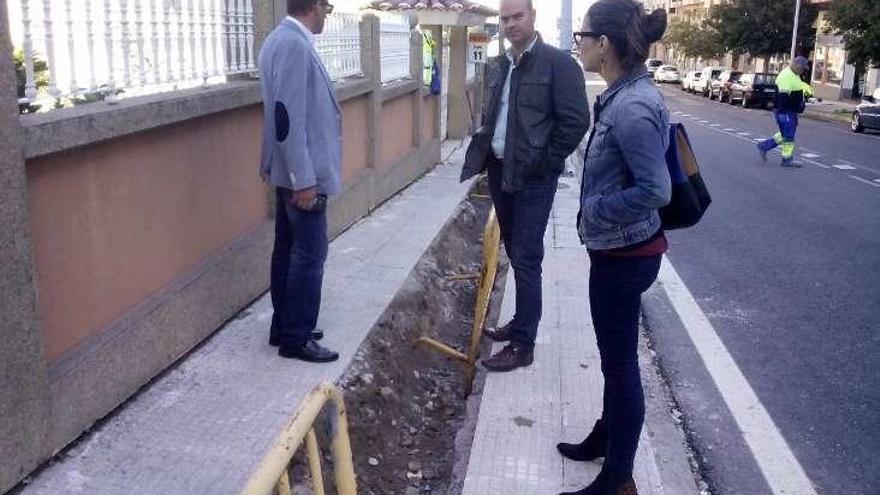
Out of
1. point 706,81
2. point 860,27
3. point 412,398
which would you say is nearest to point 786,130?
point 412,398

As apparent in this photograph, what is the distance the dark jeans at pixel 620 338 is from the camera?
10.3 ft

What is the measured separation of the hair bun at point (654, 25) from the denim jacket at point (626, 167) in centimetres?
13

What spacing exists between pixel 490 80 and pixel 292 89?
1312 millimetres

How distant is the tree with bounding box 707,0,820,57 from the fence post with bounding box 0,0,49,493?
43.9 meters

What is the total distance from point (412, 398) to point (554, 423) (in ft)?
3.48

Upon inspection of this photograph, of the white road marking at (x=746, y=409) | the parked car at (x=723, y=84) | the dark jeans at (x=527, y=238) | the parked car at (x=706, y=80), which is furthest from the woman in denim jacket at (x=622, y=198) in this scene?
the parked car at (x=706, y=80)

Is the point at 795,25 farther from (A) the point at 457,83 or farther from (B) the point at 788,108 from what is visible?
(A) the point at 457,83

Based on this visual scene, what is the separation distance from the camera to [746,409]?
466 centimetres

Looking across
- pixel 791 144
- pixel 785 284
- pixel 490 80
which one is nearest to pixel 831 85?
pixel 791 144

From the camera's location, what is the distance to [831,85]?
132 ft

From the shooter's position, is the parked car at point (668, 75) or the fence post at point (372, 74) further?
the parked car at point (668, 75)

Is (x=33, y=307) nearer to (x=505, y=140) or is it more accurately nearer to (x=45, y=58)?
(x=45, y=58)

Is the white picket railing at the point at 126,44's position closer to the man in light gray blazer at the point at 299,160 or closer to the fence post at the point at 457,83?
the man in light gray blazer at the point at 299,160

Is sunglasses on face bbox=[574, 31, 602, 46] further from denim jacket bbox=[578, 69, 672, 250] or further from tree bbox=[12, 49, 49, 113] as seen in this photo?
tree bbox=[12, 49, 49, 113]
